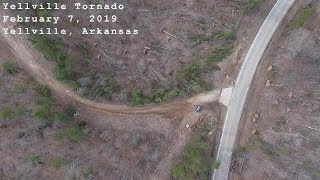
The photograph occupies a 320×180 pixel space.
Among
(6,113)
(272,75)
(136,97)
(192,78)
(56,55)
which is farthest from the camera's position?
(272,75)

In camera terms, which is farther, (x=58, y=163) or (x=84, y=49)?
(x=84, y=49)

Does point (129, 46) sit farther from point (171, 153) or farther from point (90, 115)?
point (171, 153)

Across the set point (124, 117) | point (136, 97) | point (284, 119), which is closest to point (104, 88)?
point (136, 97)

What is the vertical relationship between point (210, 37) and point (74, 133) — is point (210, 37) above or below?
above

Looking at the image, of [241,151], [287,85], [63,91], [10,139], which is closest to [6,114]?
[10,139]

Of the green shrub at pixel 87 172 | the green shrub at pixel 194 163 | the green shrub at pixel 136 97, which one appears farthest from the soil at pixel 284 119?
the green shrub at pixel 87 172

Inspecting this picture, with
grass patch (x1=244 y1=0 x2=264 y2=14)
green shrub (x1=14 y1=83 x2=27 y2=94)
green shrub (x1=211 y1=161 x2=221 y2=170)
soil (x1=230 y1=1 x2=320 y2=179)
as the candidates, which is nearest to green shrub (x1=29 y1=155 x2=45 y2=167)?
green shrub (x1=14 y1=83 x2=27 y2=94)

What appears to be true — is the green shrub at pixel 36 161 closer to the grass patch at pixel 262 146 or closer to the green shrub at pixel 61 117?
the green shrub at pixel 61 117

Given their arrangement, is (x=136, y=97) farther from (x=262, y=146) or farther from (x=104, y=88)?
(x=262, y=146)
